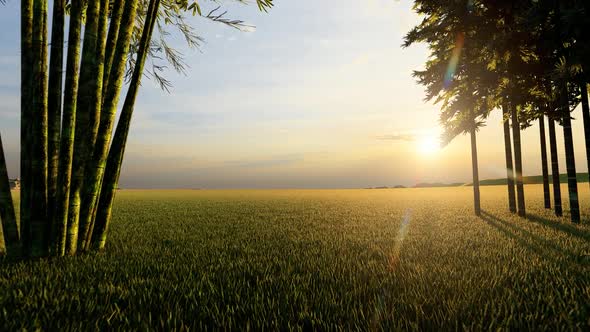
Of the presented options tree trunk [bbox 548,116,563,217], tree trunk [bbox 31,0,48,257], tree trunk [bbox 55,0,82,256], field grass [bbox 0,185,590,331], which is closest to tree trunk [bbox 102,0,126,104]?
tree trunk [bbox 55,0,82,256]

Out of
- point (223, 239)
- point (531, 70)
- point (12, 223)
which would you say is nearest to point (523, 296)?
point (223, 239)

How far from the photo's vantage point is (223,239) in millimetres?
7215

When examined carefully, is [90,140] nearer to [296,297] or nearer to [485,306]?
[296,297]

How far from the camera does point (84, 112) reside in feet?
16.8

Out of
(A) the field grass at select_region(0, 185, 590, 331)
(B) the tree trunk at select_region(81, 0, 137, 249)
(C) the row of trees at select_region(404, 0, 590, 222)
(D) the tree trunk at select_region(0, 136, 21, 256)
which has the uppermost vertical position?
(C) the row of trees at select_region(404, 0, 590, 222)

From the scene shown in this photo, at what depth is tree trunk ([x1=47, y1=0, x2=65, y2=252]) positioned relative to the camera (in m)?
5.02

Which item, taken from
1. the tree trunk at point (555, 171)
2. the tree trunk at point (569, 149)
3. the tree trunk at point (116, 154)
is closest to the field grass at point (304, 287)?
the tree trunk at point (116, 154)

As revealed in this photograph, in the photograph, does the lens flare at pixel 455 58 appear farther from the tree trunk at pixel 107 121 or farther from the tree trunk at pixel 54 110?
the tree trunk at pixel 54 110

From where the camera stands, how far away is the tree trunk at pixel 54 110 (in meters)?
5.02

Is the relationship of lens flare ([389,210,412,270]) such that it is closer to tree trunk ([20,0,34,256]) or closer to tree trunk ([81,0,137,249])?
tree trunk ([81,0,137,249])

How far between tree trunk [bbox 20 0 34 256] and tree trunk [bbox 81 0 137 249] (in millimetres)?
806

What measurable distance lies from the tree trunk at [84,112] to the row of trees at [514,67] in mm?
12696

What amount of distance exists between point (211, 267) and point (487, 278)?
3890mm

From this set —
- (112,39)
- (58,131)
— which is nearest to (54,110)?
(58,131)
